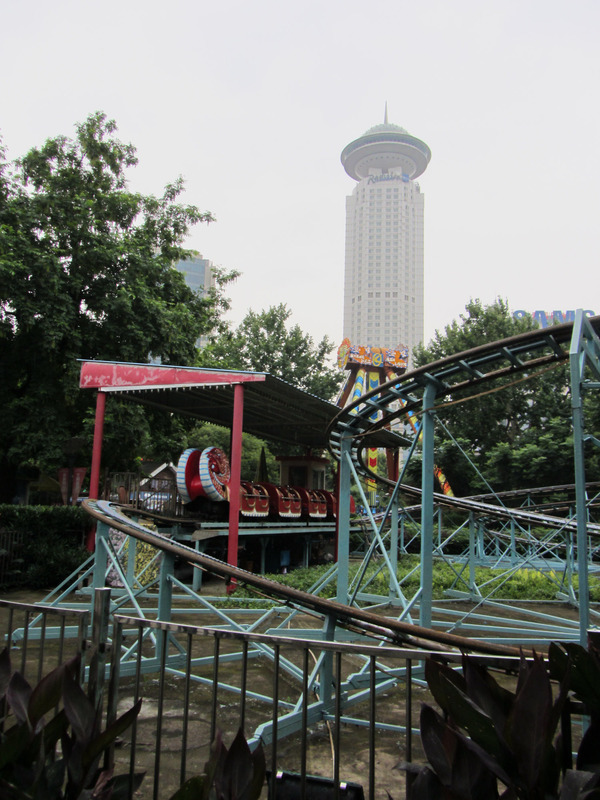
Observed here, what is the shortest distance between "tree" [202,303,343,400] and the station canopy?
16172 millimetres

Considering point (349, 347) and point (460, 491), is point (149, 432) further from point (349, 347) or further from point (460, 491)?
point (460, 491)

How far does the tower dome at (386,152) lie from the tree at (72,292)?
156667mm

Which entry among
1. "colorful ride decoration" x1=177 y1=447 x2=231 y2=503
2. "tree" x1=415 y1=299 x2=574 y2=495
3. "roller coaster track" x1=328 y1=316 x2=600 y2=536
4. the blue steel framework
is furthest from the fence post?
"tree" x1=415 y1=299 x2=574 y2=495

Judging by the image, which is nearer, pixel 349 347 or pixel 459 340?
pixel 349 347

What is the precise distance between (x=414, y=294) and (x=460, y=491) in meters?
122

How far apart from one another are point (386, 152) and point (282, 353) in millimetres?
145604

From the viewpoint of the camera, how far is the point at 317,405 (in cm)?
1619

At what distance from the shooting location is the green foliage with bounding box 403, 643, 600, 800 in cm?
210

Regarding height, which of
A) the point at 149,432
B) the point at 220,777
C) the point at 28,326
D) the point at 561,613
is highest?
the point at 28,326

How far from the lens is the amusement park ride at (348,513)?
5637 mm

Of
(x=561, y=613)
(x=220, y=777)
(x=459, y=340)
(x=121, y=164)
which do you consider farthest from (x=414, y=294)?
(x=220, y=777)

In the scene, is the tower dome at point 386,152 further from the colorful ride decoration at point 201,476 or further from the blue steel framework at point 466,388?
the blue steel framework at point 466,388

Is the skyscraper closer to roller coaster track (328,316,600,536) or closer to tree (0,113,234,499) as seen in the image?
tree (0,113,234,499)

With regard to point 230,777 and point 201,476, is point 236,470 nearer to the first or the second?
point 201,476
